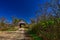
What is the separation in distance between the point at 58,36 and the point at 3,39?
674cm

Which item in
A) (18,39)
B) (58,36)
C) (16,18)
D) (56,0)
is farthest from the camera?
(16,18)

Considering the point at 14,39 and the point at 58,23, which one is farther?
the point at 14,39

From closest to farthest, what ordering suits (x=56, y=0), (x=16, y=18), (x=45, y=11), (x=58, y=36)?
1. (x=58, y=36)
2. (x=56, y=0)
3. (x=45, y=11)
4. (x=16, y=18)

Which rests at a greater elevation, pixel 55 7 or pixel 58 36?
pixel 55 7

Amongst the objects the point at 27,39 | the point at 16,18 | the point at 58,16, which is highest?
the point at 16,18

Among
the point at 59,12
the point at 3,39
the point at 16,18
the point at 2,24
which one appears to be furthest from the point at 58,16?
the point at 16,18

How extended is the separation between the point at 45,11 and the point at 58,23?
819cm

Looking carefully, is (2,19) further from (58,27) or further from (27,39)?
(58,27)

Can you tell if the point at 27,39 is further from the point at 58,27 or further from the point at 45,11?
the point at 58,27

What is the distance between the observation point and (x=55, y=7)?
9.98m

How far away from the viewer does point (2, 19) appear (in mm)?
32781

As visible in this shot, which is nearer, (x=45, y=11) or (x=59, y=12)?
(x=59, y=12)

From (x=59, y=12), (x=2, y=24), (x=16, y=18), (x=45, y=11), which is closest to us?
(x=59, y=12)

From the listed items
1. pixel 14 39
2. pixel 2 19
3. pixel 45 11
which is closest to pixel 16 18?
pixel 2 19
